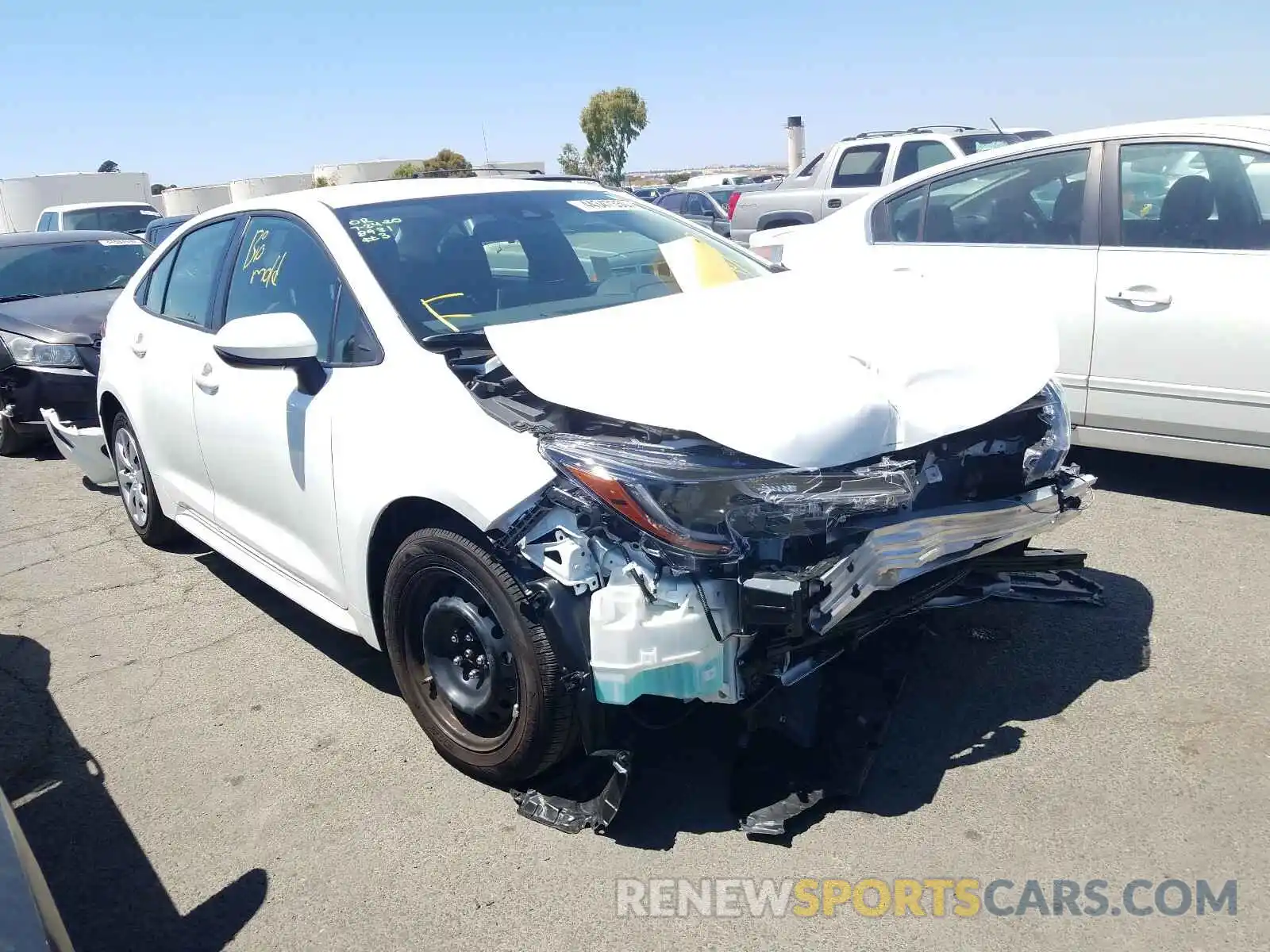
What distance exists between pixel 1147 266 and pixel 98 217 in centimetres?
2056

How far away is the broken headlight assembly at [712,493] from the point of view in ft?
8.46

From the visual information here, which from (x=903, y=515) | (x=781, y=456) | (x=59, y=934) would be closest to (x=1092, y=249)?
(x=903, y=515)

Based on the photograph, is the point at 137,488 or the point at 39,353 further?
the point at 39,353

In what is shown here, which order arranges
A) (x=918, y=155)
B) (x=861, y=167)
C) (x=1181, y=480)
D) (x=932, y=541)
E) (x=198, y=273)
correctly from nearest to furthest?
(x=932, y=541)
(x=198, y=273)
(x=1181, y=480)
(x=918, y=155)
(x=861, y=167)

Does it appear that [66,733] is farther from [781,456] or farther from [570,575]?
[781,456]

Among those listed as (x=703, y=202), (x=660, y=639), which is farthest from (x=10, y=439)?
(x=703, y=202)

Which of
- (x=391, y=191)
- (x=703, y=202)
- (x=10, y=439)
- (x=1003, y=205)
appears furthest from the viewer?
(x=703, y=202)

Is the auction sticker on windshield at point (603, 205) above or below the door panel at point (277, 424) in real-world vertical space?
above

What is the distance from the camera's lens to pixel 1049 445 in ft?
10.5

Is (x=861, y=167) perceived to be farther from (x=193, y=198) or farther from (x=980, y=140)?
(x=193, y=198)

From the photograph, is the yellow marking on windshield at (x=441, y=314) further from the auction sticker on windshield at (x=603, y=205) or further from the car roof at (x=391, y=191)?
the auction sticker on windshield at (x=603, y=205)

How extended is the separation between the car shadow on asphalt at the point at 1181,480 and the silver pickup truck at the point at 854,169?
685 centimetres

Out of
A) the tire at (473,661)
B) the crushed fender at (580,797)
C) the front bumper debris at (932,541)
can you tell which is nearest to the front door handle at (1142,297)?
the front bumper debris at (932,541)

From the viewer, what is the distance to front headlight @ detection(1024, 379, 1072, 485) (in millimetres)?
3170
